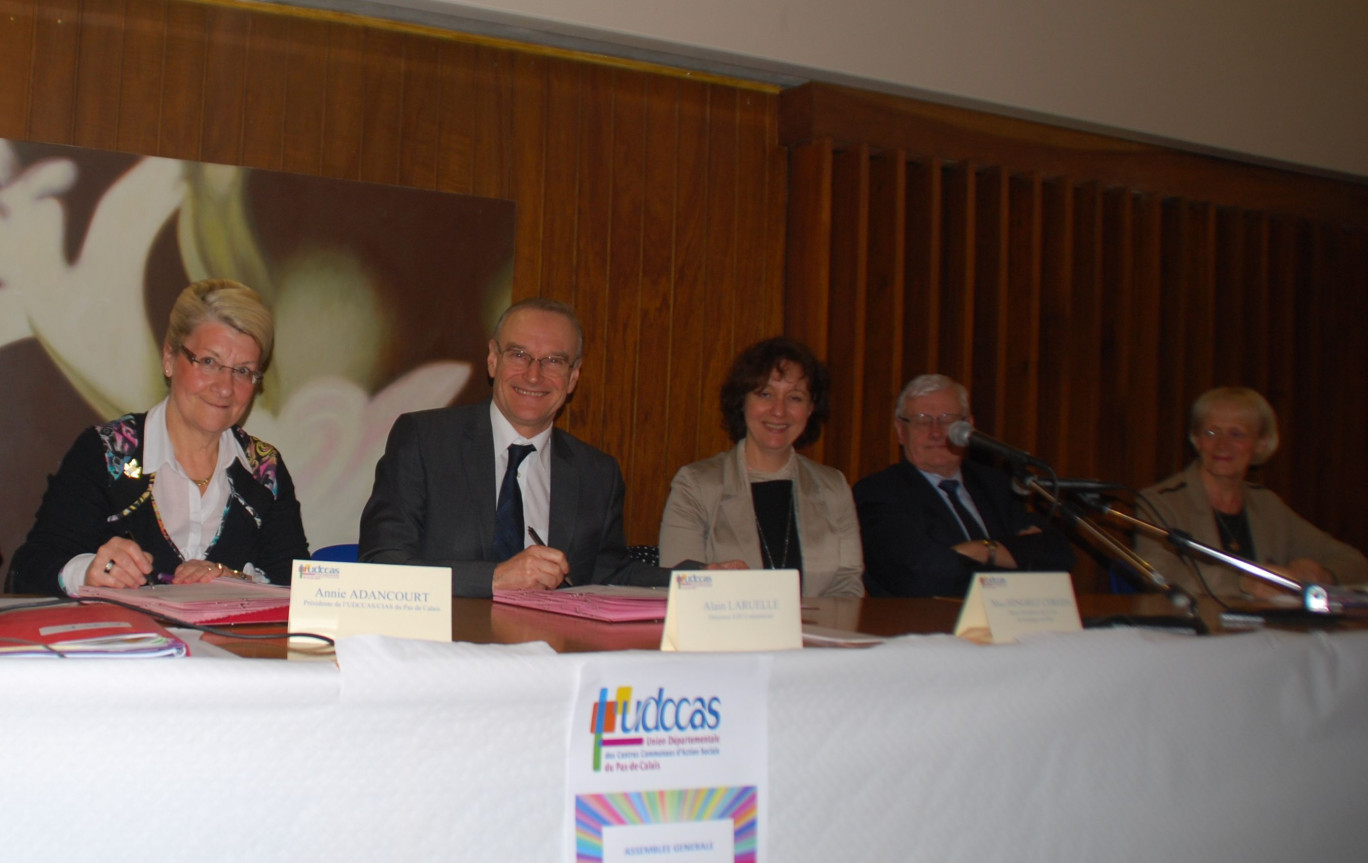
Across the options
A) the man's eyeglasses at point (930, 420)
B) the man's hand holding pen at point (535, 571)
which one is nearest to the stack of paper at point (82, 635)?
the man's hand holding pen at point (535, 571)

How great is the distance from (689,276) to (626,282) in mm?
275

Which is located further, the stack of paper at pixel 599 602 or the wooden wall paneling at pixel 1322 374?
the wooden wall paneling at pixel 1322 374

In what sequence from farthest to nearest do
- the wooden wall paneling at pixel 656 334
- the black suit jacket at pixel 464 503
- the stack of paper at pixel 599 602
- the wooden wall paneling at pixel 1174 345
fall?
the wooden wall paneling at pixel 1174 345 < the wooden wall paneling at pixel 656 334 < the black suit jacket at pixel 464 503 < the stack of paper at pixel 599 602

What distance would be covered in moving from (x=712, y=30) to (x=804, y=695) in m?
3.17

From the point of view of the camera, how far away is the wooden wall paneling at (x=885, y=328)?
4.46 m

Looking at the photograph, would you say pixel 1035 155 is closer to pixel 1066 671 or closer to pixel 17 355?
pixel 1066 671

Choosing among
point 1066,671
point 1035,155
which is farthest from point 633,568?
point 1035,155

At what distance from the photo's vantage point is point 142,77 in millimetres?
3400

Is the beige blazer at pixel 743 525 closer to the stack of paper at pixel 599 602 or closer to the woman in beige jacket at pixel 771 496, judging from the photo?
the woman in beige jacket at pixel 771 496

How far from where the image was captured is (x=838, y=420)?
4.38 m

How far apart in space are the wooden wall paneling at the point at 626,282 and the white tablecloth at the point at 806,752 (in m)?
2.70

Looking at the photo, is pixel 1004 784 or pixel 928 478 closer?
pixel 1004 784

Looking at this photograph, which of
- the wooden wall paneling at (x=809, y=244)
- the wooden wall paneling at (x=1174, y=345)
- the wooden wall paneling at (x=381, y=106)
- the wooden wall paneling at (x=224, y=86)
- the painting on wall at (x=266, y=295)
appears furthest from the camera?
the wooden wall paneling at (x=1174, y=345)

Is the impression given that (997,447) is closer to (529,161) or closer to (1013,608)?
(1013,608)
